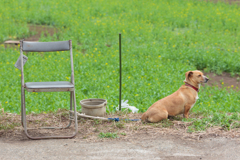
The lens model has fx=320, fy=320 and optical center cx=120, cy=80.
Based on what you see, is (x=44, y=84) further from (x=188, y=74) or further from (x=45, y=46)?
(x=188, y=74)

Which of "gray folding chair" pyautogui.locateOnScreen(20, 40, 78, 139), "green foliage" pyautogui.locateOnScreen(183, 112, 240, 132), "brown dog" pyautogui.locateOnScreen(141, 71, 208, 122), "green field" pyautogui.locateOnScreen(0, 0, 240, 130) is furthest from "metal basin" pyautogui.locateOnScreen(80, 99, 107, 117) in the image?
"green foliage" pyautogui.locateOnScreen(183, 112, 240, 132)

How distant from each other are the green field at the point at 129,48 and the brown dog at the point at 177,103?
2.47ft

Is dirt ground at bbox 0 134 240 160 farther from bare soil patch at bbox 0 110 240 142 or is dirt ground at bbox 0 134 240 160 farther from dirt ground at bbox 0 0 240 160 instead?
bare soil patch at bbox 0 110 240 142

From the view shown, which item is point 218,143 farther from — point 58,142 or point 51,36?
point 51,36

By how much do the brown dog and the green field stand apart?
2.47 feet

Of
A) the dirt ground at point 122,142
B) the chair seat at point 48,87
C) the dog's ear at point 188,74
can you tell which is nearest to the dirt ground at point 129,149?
the dirt ground at point 122,142

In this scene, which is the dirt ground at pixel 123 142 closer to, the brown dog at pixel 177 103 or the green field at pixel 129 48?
the brown dog at pixel 177 103

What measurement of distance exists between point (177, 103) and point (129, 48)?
6602mm

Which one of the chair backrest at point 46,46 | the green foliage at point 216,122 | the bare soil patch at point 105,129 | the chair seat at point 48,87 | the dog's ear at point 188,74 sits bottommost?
the bare soil patch at point 105,129

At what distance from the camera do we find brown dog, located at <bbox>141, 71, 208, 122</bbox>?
4879 mm

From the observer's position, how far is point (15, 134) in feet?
15.1

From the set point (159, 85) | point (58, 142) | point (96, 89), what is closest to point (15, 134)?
point (58, 142)

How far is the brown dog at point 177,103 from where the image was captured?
4.88m

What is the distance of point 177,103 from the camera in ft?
16.2
